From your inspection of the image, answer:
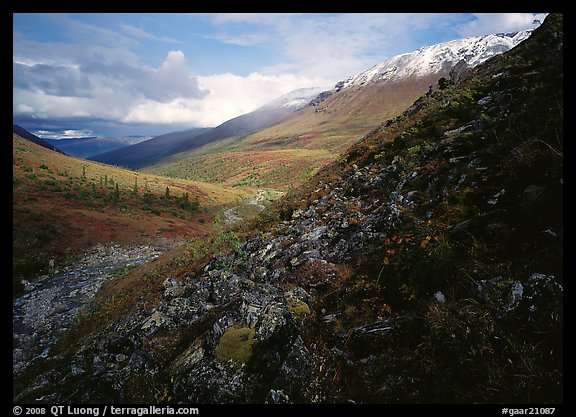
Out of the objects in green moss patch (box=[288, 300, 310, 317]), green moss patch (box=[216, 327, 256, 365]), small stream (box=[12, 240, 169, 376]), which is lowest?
small stream (box=[12, 240, 169, 376])

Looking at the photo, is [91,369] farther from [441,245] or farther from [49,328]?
[49,328]

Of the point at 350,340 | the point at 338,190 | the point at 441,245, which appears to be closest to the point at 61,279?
the point at 338,190

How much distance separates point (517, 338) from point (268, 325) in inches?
166

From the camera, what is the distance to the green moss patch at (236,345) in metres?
5.62

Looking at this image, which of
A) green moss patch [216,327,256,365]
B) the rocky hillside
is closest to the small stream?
the rocky hillside

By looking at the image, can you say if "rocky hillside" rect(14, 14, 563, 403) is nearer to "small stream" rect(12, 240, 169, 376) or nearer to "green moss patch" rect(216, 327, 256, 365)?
"green moss patch" rect(216, 327, 256, 365)

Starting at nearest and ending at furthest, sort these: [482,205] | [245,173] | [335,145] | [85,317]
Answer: [482,205]
[85,317]
[245,173]
[335,145]

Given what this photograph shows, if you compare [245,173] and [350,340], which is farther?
[245,173]

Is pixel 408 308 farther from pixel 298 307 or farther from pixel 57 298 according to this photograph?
pixel 57 298

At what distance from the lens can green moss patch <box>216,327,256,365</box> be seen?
5.62 metres

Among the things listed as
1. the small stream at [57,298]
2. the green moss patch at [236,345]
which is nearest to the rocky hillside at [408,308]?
the green moss patch at [236,345]

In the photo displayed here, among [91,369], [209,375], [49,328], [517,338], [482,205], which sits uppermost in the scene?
[482,205]

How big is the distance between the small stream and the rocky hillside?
154 inches

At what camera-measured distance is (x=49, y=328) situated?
46.8 feet
